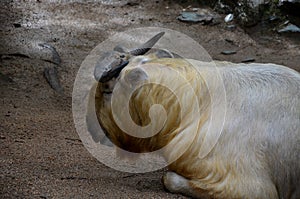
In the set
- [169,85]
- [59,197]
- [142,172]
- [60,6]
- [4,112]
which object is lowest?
[60,6]

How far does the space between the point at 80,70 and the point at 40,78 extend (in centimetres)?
64

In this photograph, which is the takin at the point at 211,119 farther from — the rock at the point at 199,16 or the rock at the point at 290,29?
the rock at the point at 199,16

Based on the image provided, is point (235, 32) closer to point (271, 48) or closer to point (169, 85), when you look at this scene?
point (271, 48)

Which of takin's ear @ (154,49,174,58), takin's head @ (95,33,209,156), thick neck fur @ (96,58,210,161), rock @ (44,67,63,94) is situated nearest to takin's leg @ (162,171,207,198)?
thick neck fur @ (96,58,210,161)

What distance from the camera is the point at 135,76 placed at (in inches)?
158

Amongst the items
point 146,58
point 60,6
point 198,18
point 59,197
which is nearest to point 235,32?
point 198,18

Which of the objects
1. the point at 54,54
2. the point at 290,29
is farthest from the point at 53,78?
the point at 290,29

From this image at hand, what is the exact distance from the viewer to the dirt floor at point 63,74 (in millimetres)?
3881

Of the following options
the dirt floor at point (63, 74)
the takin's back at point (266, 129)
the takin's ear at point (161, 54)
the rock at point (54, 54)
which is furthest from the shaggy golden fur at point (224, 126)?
the rock at point (54, 54)

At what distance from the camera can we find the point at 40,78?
697cm

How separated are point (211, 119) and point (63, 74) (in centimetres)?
371

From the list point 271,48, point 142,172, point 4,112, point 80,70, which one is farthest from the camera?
point 271,48

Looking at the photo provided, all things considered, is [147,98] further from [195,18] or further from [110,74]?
[195,18]

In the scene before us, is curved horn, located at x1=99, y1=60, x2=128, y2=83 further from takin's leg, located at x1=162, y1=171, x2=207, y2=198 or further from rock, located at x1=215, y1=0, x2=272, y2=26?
rock, located at x1=215, y1=0, x2=272, y2=26
